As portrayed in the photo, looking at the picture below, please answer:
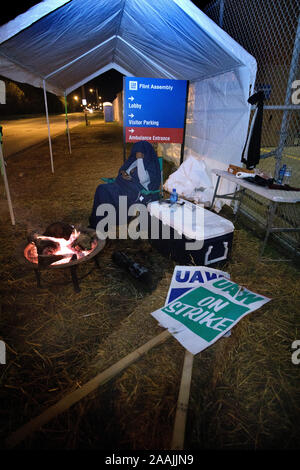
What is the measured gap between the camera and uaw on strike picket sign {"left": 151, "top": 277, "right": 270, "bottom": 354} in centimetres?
218

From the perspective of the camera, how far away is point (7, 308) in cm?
255

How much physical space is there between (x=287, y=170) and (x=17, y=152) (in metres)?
10.6

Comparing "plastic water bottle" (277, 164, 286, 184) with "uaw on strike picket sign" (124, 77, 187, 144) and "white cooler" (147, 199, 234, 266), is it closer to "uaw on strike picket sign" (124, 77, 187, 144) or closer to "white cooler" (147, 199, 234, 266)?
"white cooler" (147, 199, 234, 266)

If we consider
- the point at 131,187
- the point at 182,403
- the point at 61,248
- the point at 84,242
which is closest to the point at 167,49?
the point at 131,187

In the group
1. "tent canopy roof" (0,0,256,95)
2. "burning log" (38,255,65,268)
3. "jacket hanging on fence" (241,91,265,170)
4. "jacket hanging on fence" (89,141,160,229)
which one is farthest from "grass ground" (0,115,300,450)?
"tent canopy roof" (0,0,256,95)

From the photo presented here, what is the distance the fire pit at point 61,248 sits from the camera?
233 cm

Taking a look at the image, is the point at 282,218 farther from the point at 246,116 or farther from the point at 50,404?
the point at 50,404

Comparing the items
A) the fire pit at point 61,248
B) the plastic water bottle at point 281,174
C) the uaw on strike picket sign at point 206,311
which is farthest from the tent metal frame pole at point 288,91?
the fire pit at point 61,248

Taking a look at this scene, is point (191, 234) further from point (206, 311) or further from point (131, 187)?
point (131, 187)

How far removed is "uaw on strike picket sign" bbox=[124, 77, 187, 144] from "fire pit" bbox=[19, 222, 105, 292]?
3473 mm

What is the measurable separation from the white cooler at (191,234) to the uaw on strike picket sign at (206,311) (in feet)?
1.25

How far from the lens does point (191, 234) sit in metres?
2.94

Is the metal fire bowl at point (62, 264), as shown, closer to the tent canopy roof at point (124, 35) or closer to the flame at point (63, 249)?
the flame at point (63, 249)
